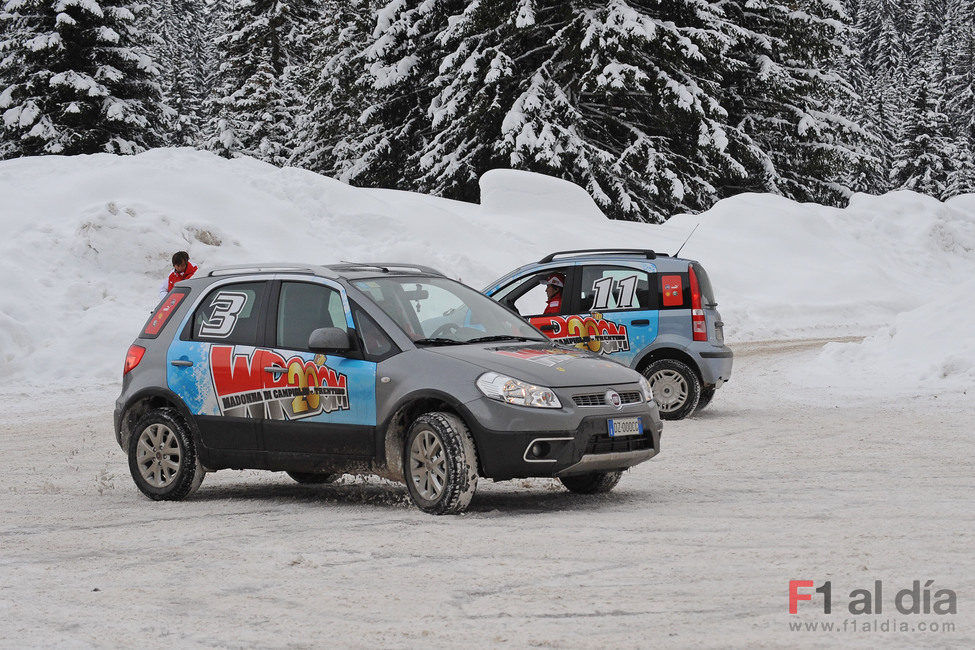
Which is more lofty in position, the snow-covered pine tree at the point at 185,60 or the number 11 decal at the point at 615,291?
the snow-covered pine tree at the point at 185,60

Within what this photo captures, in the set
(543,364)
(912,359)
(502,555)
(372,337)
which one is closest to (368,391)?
(372,337)

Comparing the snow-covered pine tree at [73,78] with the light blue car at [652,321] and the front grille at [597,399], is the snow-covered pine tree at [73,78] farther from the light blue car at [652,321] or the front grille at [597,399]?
the front grille at [597,399]

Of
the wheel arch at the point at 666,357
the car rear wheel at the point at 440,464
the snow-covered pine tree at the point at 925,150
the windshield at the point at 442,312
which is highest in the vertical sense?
the snow-covered pine tree at the point at 925,150

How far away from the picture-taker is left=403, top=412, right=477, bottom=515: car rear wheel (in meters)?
7.35

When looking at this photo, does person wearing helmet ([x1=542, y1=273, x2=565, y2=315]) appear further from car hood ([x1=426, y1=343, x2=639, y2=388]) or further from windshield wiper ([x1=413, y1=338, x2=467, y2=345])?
windshield wiper ([x1=413, y1=338, x2=467, y2=345])

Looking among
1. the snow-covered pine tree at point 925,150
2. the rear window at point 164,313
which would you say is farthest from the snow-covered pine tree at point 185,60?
the snow-covered pine tree at point 925,150

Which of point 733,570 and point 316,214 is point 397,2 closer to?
point 316,214

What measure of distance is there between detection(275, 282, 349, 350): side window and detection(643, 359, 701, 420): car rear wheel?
543 cm

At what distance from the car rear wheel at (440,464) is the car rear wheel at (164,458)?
1799mm

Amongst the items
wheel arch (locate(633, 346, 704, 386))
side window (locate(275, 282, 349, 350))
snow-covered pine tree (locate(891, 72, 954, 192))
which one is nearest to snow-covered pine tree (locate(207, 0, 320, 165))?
snow-covered pine tree (locate(891, 72, 954, 192))

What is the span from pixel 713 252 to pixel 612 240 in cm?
316

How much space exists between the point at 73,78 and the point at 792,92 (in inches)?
1004

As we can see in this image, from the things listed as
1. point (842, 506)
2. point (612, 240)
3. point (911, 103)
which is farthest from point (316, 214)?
point (911, 103)

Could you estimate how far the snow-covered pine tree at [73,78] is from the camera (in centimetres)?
3866
